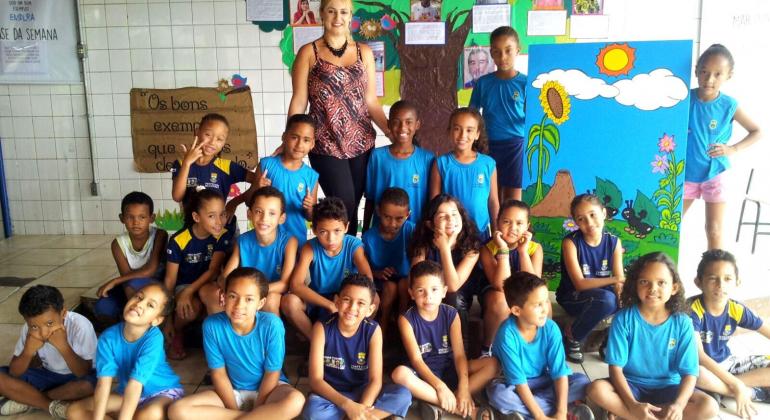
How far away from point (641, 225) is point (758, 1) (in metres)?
2.47

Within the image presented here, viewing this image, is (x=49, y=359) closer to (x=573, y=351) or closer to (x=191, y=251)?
→ (x=191, y=251)

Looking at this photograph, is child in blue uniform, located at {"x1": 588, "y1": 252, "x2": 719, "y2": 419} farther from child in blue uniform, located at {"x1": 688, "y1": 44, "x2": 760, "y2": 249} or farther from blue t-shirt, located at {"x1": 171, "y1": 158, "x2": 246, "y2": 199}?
blue t-shirt, located at {"x1": 171, "y1": 158, "x2": 246, "y2": 199}

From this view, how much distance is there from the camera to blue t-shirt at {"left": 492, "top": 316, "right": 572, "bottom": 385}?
2.37 metres

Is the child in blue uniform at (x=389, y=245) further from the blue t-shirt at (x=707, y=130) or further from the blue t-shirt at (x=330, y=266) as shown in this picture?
the blue t-shirt at (x=707, y=130)

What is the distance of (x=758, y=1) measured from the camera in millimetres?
4555

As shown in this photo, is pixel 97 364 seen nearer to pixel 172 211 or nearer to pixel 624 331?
pixel 624 331

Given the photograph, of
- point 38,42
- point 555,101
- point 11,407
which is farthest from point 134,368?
point 38,42

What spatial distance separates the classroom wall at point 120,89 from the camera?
4773mm

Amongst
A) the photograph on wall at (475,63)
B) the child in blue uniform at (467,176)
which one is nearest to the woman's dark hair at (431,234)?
the child in blue uniform at (467,176)

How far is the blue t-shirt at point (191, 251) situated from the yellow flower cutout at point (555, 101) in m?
1.89

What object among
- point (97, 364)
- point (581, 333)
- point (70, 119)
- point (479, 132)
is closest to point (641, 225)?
point (581, 333)

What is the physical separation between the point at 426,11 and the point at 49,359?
345 cm

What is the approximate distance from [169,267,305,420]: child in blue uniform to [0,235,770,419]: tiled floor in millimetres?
355

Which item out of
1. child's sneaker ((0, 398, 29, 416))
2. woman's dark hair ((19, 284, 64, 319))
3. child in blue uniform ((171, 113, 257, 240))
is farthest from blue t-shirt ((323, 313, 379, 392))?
child's sneaker ((0, 398, 29, 416))
